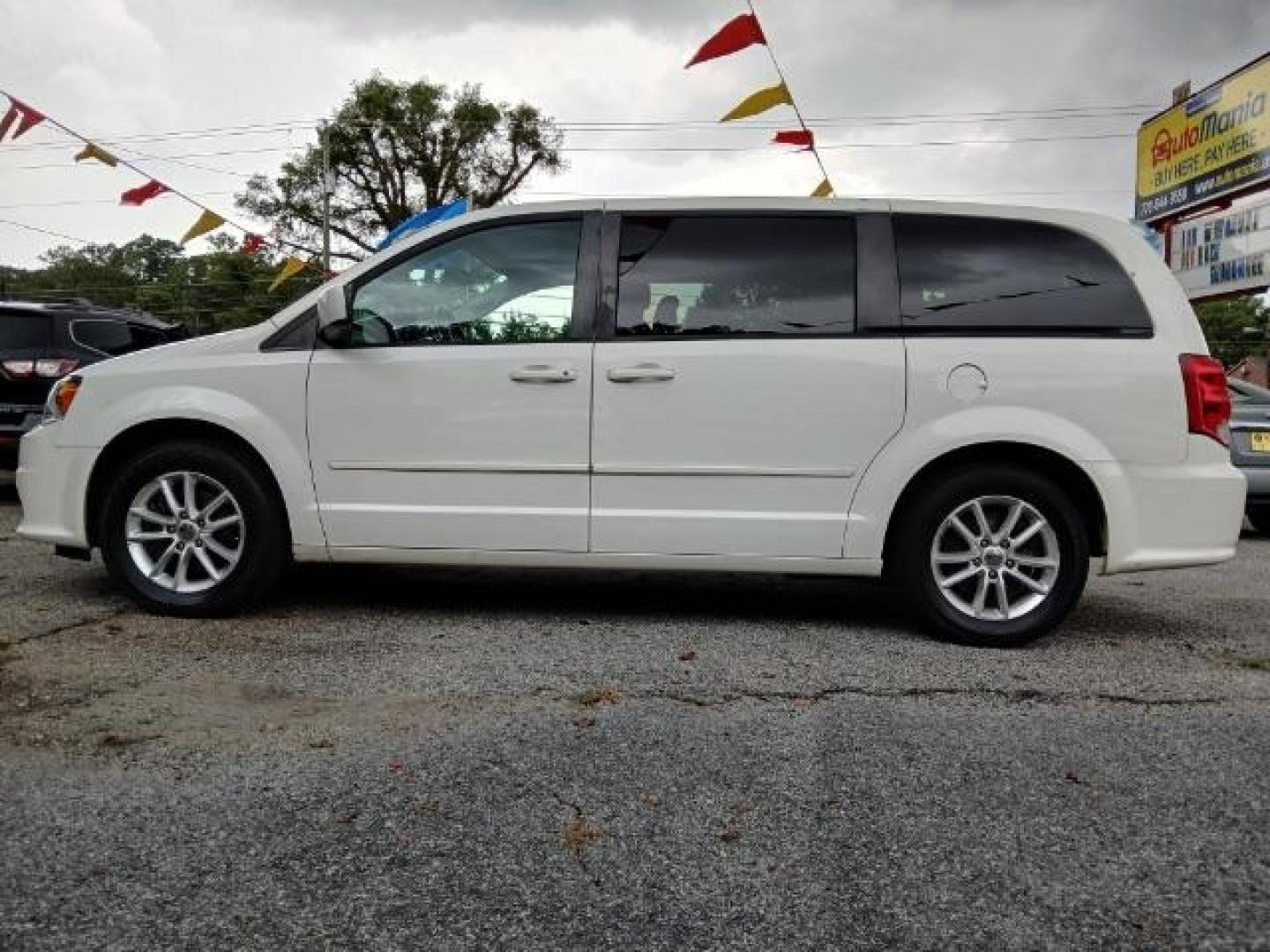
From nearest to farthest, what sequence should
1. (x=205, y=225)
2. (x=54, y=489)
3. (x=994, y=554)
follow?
1. (x=994, y=554)
2. (x=54, y=489)
3. (x=205, y=225)

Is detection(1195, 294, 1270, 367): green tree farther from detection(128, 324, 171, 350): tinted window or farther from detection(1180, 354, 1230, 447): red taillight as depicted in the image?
detection(1180, 354, 1230, 447): red taillight

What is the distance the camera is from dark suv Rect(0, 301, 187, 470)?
834 centimetres

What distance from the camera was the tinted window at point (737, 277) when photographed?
174 inches

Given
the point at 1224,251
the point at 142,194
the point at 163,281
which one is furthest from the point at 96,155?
the point at 163,281

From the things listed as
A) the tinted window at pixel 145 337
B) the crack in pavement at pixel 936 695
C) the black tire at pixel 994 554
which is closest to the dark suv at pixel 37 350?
the tinted window at pixel 145 337

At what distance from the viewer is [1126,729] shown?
3246mm

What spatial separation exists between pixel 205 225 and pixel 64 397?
7.35 m

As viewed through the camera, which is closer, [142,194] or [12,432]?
[12,432]

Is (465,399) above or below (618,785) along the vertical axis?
above

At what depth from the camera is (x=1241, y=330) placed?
71938 mm

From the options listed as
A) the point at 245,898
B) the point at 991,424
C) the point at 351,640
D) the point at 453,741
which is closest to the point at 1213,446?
the point at 991,424

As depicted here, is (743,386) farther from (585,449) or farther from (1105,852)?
(1105,852)

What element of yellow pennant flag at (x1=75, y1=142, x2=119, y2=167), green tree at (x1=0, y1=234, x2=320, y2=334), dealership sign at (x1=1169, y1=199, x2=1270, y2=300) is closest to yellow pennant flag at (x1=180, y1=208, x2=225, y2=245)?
yellow pennant flag at (x1=75, y1=142, x2=119, y2=167)

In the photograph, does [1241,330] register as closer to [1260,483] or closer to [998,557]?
[1260,483]
